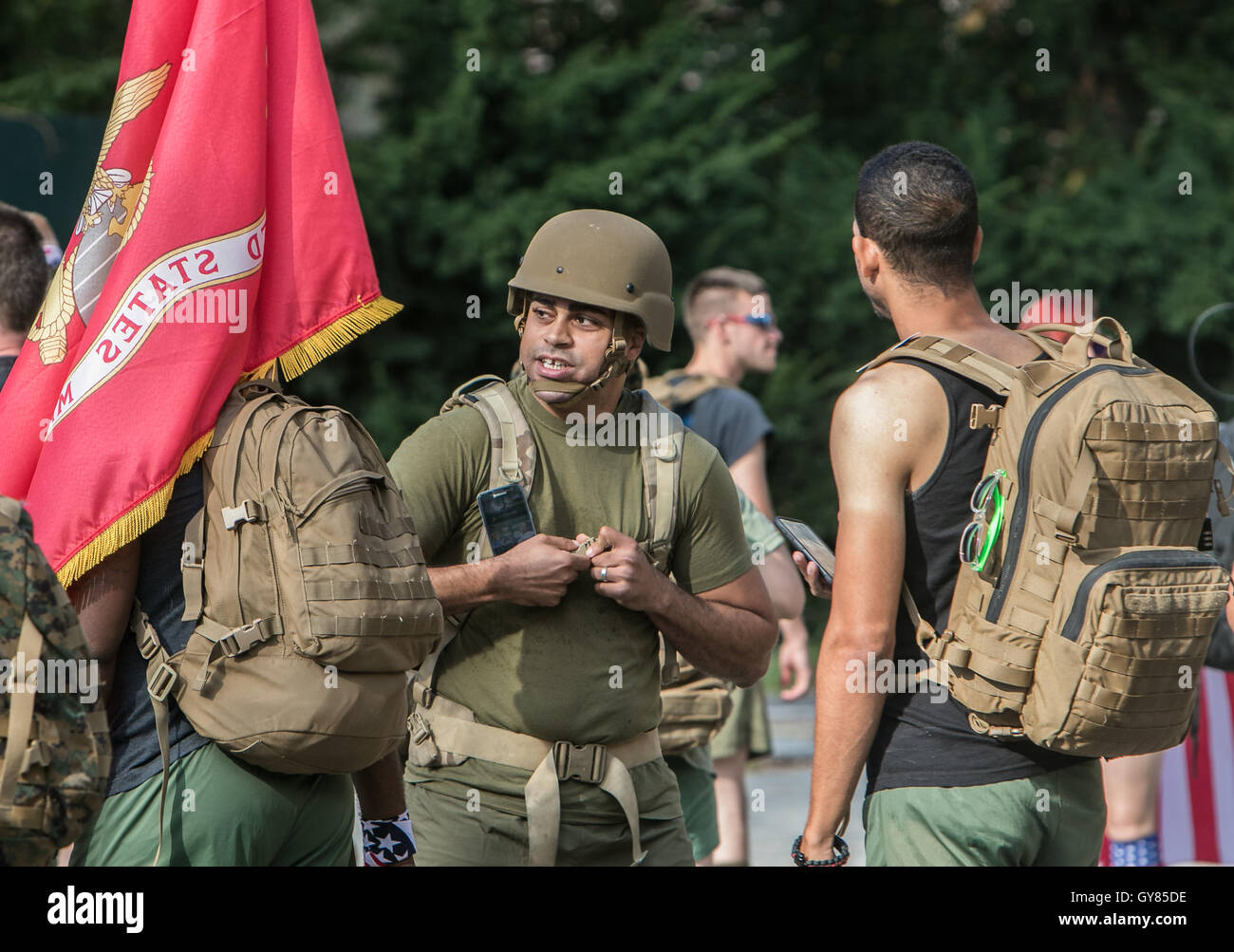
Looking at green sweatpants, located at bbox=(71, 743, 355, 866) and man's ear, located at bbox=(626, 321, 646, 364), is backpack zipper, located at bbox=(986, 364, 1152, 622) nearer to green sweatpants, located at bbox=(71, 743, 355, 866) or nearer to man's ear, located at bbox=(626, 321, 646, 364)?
man's ear, located at bbox=(626, 321, 646, 364)

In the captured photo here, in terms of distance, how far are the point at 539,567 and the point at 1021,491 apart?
100 cm

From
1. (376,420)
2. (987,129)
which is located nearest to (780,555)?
(376,420)

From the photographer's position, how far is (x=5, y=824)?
2.05 metres

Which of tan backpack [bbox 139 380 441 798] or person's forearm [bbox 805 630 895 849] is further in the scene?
person's forearm [bbox 805 630 895 849]

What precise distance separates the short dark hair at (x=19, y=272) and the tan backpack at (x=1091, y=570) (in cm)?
225

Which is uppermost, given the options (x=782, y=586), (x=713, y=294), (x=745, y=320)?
(x=713, y=294)

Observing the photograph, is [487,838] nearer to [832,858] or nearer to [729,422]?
[832,858]

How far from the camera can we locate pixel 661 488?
3.34m

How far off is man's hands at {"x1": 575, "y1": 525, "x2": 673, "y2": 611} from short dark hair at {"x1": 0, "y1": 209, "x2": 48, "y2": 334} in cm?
150

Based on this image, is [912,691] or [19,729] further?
[912,691]

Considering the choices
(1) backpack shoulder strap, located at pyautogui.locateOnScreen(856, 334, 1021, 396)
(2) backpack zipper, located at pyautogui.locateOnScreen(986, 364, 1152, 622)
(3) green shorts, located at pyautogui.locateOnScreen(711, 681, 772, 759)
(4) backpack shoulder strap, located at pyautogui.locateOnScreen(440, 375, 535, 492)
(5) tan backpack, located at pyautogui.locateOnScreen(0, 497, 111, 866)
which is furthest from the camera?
(3) green shorts, located at pyautogui.locateOnScreen(711, 681, 772, 759)

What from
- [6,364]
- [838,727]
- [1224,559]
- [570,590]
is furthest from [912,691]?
[6,364]

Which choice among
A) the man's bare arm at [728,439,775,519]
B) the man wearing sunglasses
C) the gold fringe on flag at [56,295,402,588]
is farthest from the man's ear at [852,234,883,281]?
the man's bare arm at [728,439,775,519]

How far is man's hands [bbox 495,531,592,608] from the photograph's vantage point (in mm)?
3111
